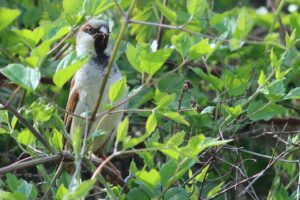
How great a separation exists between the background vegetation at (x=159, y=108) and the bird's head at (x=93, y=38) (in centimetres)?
8

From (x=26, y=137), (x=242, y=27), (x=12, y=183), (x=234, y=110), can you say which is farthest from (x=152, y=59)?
(x=242, y=27)

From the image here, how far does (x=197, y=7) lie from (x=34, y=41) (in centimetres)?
50

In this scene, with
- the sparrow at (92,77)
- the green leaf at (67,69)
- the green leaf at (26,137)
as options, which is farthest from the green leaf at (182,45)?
the sparrow at (92,77)

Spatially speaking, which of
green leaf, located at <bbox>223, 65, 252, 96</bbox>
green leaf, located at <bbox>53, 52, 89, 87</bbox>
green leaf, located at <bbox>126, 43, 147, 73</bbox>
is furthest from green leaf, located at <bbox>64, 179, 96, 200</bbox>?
green leaf, located at <bbox>223, 65, 252, 96</bbox>

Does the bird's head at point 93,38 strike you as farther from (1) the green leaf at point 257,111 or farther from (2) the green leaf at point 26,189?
(2) the green leaf at point 26,189

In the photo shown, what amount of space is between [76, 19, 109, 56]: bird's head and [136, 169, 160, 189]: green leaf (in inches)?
43.3

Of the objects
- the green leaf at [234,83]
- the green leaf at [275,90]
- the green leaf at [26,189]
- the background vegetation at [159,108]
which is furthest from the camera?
the green leaf at [234,83]

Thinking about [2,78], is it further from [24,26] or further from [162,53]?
[162,53]

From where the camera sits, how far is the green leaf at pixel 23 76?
1.86 metres

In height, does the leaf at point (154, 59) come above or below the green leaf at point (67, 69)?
below

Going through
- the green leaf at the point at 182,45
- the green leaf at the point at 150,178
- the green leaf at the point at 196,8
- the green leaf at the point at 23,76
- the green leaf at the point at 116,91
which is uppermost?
the green leaf at the point at 23,76

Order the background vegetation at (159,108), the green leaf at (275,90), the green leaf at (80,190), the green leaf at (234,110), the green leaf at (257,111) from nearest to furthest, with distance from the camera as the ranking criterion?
the green leaf at (80,190), the background vegetation at (159,108), the green leaf at (275,90), the green leaf at (234,110), the green leaf at (257,111)

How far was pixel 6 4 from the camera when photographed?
→ 360 centimetres

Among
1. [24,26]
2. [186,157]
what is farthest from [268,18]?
[186,157]
